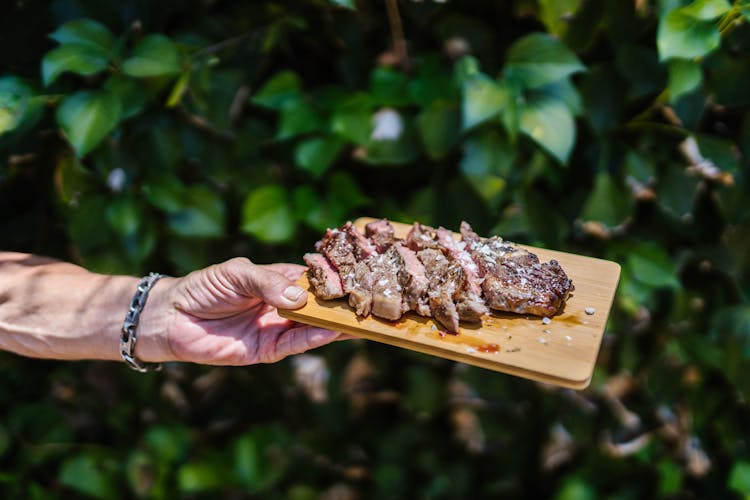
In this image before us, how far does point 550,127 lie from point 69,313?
916mm

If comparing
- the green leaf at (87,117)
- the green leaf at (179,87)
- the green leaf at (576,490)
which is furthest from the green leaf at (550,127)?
the green leaf at (576,490)

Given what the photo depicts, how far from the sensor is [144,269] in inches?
58.5

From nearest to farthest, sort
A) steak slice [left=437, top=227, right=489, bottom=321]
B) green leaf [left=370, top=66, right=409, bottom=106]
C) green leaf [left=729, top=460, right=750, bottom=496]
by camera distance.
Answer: steak slice [left=437, top=227, right=489, bottom=321] → green leaf [left=370, top=66, right=409, bottom=106] → green leaf [left=729, top=460, right=750, bottom=496]

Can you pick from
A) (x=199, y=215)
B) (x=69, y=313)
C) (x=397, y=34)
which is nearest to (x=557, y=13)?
(x=397, y=34)

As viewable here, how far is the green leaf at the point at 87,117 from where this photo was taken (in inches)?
44.8

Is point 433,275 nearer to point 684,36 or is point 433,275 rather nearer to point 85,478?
point 684,36

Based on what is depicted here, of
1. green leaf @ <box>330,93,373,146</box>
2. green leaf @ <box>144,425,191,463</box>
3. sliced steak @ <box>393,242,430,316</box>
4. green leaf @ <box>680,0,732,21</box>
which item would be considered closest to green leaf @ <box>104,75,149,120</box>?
green leaf @ <box>330,93,373,146</box>

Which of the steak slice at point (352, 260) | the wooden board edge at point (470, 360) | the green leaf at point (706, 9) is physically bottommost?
the wooden board edge at point (470, 360)

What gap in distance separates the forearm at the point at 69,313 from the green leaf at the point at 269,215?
242 millimetres

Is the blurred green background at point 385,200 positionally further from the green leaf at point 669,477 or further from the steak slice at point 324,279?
the steak slice at point 324,279

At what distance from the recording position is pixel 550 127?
1151 millimetres

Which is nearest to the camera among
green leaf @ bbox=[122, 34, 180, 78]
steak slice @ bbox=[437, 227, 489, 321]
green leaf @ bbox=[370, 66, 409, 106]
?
steak slice @ bbox=[437, 227, 489, 321]

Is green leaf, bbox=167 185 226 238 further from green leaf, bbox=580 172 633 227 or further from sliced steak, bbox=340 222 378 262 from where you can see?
green leaf, bbox=580 172 633 227

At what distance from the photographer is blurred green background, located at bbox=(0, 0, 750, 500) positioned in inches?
47.8
